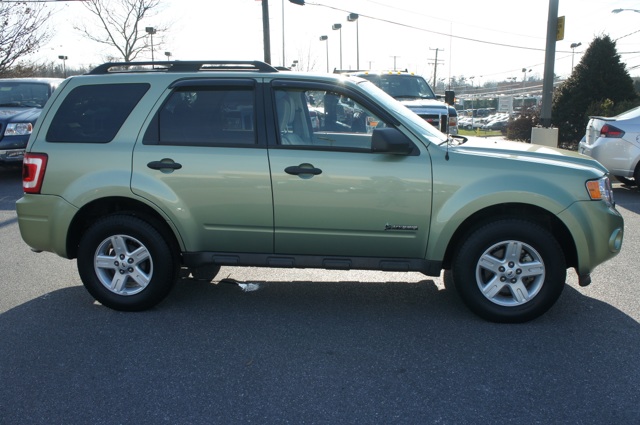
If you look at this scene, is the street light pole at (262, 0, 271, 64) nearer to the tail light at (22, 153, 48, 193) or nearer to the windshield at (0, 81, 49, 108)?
the windshield at (0, 81, 49, 108)

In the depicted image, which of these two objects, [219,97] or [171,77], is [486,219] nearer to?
[219,97]

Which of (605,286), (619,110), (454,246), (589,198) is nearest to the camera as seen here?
(589,198)

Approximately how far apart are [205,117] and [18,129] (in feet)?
26.5

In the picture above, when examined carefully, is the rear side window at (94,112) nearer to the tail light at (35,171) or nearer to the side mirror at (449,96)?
the tail light at (35,171)

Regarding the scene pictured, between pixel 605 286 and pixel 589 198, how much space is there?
1.37m

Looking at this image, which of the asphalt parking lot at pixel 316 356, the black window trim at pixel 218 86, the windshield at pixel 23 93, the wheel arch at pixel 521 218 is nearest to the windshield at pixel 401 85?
the windshield at pixel 23 93

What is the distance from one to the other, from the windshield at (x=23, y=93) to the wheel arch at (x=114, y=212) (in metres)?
8.62

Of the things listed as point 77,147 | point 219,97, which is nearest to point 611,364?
point 219,97

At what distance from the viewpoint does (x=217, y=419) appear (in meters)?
3.19

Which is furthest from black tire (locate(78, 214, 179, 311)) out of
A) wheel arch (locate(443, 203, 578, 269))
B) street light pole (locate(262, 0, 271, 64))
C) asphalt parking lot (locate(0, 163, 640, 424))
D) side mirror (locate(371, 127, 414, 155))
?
street light pole (locate(262, 0, 271, 64))

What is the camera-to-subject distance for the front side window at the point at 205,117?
15.4ft

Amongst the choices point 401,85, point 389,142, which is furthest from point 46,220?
point 401,85

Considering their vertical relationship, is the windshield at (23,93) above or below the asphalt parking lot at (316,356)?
above

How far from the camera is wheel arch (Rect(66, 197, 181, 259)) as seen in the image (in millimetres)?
4785
